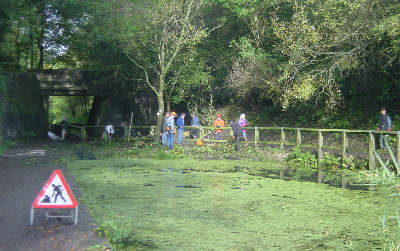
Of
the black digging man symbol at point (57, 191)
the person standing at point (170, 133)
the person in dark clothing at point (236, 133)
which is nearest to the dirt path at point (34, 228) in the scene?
the black digging man symbol at point (57, 191)

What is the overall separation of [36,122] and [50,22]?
2533cm

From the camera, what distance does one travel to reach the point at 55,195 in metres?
7.30

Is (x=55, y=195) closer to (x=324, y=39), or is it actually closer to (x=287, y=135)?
(x=324, y=39)

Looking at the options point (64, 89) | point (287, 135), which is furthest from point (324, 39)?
point (64, 89)

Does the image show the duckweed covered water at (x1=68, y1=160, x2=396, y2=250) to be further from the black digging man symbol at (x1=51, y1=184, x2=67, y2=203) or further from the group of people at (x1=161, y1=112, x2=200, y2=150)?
the group of people at (x1=161, y1=112, x2=200, y2=150)

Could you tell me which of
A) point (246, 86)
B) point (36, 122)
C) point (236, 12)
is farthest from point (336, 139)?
point (36, 122)

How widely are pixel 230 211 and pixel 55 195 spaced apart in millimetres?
2998

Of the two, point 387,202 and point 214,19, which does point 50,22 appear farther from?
point 214,19

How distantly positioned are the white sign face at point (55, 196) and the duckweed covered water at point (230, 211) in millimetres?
616

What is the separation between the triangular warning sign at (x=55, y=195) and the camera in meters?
7.21

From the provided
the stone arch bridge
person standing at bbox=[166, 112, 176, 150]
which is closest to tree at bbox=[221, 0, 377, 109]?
person standing at bbox=[166, 112, 176, 150]

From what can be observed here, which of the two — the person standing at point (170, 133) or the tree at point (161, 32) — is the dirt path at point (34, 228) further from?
the tree at point (161, 32)

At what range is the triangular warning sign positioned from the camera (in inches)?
284

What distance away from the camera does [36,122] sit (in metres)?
38.0
